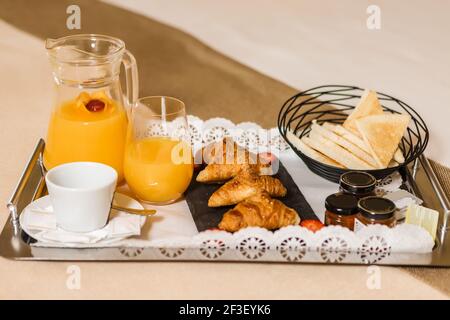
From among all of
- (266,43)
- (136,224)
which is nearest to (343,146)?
(136,224)

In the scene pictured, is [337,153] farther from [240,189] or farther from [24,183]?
[24,183]

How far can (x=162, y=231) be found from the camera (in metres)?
1.06

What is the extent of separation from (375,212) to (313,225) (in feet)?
0.31

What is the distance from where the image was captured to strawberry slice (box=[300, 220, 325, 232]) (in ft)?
3.42

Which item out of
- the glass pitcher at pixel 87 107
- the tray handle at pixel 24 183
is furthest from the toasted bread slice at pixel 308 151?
the tray handle at pixel 24 183

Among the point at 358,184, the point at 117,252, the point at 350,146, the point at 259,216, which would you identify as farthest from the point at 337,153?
the point at 117,252

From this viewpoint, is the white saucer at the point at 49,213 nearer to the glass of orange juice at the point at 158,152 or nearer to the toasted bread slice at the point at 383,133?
the glass of orange juice at the point at 158,152

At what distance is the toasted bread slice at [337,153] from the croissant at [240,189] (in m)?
0.14

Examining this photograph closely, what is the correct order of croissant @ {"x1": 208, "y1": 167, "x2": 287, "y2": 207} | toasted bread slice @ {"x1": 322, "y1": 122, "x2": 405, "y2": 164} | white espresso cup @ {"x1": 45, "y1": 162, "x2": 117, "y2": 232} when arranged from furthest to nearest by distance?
1. toasted bread slice @ {"x1": 322, "y1": 122, "x2": 405, "y2": 164}
2. croissant @ {"x1": 208, "y1": 167, "x2": 287, "y2": 207}
3. white espresso cup @ {"x1": 45, "y1": 162, "x2": 117, "y2": 232}

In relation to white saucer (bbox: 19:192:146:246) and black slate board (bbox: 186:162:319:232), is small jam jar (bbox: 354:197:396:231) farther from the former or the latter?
white saucer (bbox: 19:192:146:246)

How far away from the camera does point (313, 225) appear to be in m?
1.05

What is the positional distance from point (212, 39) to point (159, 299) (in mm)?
1111

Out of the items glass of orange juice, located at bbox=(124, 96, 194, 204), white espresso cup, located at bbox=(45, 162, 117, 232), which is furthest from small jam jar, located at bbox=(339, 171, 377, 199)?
white espresso cup, located at bbox=(45, 162, 117, 232)

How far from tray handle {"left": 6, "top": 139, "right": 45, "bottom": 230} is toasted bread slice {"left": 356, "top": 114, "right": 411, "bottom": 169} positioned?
0.57 metres
